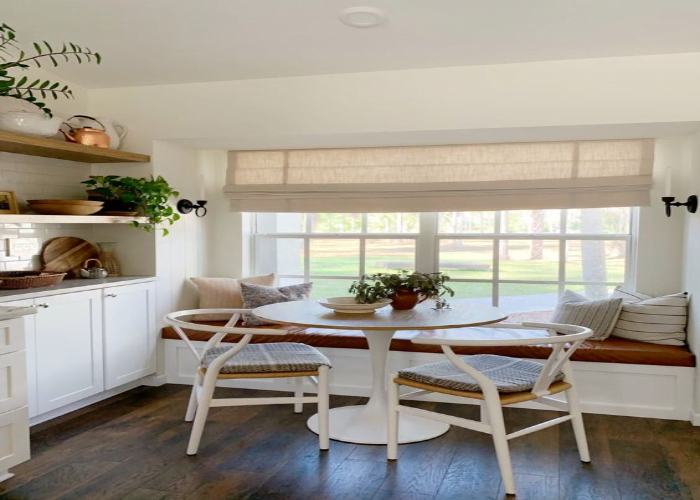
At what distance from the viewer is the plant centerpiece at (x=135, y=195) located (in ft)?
13.5

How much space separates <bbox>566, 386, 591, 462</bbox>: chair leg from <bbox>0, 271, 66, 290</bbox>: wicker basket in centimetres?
292

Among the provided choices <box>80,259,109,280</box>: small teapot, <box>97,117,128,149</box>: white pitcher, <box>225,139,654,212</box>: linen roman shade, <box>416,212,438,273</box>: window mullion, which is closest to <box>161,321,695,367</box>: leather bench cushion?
<box>80,259,109,280</box>: small teapot

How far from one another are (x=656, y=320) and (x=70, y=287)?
3.49 meters

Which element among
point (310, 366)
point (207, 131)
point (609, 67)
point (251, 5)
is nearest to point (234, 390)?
point (310, 366)

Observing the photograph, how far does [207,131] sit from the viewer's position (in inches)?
167

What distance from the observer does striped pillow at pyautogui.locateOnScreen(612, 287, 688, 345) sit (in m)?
3.85

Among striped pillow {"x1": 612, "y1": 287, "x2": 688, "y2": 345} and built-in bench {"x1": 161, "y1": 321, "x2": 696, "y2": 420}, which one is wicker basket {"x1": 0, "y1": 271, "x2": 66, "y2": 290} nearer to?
built-in bench {"x1": 161, "y1": 321, "x2": 696, "y2": 420}

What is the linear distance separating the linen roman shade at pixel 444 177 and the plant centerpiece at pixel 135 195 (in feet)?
2.51

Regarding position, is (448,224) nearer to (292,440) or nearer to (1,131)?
(292,440)

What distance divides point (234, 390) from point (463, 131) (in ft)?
7.56

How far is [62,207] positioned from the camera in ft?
12.6

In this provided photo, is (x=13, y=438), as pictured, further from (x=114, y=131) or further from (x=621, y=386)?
(x=621, y=386)

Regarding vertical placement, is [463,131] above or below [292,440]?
above

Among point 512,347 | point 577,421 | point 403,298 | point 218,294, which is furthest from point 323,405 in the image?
point 218,294
